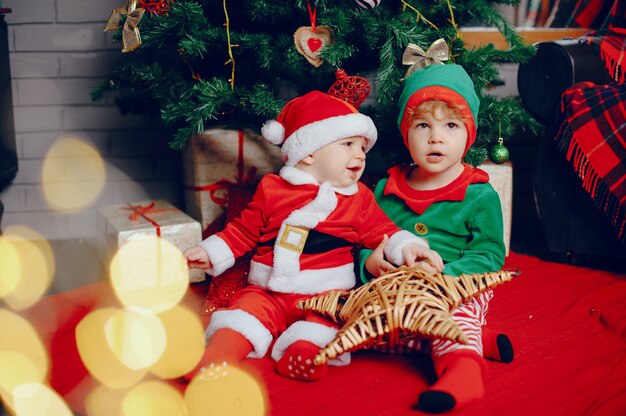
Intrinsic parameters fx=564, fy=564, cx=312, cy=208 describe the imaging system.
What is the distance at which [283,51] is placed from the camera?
163cm

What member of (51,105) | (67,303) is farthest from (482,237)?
(51,105)

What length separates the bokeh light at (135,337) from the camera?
47.6 inches

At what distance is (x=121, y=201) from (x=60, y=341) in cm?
107

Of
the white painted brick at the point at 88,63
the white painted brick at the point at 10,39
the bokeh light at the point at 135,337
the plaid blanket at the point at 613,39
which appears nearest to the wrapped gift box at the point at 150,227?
the bokeh light at the point at 135,337

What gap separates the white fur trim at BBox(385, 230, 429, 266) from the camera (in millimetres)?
1228

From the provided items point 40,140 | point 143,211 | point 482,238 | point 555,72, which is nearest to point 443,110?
point 482,238

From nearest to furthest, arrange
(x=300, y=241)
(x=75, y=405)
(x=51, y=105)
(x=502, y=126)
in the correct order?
(x=75, y=405)
(x=300, y=241)
(x=502, y=126)
(x=51, y=105)

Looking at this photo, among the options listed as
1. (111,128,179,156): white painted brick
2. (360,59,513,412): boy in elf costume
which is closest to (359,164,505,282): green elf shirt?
(360,59,513,412): boy in elf costume

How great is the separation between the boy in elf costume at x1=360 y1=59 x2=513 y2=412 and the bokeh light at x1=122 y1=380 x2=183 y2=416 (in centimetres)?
50

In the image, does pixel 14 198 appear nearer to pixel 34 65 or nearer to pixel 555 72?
pixel 34 65

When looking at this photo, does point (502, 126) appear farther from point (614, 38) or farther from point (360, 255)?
point (360, 255)

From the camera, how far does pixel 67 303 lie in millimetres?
1562

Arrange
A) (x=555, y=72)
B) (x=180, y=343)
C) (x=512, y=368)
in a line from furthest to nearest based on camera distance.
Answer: (x=555, y=72) → (x=180, y=343) → (x=512, y=368)

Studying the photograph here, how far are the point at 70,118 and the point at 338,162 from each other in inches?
55.9
